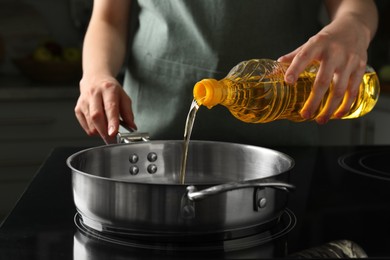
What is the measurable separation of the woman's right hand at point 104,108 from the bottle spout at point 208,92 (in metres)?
0.22

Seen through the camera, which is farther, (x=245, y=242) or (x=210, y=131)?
(x=210, y=131)

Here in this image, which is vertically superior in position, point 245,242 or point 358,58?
point 358,58

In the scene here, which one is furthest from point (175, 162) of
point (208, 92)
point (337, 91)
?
point (337, 91)

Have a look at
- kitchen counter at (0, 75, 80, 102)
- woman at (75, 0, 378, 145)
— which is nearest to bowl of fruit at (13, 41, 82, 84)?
kitchen counter at (0, 75, 80, 102)

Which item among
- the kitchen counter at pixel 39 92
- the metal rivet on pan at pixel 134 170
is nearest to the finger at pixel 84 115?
the metal rivet on pan at pixel 134 170

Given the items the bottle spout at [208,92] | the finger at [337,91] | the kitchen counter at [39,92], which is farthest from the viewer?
the kitchen counter at [39,92]

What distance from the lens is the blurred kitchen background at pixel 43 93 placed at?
2367mm

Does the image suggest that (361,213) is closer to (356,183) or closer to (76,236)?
(356,183)

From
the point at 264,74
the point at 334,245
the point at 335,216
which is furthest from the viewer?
the point at 264,74

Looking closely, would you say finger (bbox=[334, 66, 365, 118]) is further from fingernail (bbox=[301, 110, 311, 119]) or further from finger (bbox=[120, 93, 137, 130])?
finger (bbox=[120, 93, 137, 130])

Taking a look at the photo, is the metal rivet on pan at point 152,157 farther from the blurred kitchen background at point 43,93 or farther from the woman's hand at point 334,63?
the blurred kitchen background at point 43,93

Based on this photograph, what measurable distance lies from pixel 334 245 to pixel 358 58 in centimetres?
40

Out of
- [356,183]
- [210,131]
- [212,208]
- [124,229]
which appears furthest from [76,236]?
[210,131]

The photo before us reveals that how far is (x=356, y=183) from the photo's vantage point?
1014mm
